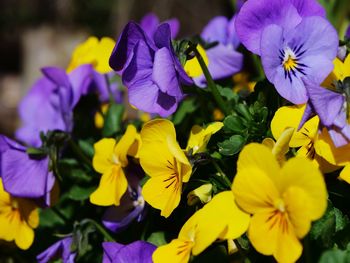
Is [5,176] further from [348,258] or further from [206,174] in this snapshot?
[348,258]

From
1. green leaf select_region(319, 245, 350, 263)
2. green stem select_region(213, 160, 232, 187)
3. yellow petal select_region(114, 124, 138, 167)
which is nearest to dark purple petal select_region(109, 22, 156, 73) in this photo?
yellow petal select_region(114, 124, 138, 167)

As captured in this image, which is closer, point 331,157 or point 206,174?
point 331,157

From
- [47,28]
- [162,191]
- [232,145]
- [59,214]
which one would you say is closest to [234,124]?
[232,145]

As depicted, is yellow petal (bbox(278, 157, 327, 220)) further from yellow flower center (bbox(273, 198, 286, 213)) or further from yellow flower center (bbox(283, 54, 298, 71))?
yellow flower center (bbox(283, 54, 298, 71))

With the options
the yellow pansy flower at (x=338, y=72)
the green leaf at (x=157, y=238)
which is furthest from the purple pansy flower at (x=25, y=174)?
the yellow pansy flower at (x=338, y=72)

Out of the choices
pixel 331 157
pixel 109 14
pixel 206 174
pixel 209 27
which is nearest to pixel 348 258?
pixel 331 157

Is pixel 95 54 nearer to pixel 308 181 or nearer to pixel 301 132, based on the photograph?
pixel 301 132

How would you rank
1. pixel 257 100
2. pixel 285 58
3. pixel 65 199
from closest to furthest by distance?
pixel 285 58
pixel 257 100
pixel 65 199
